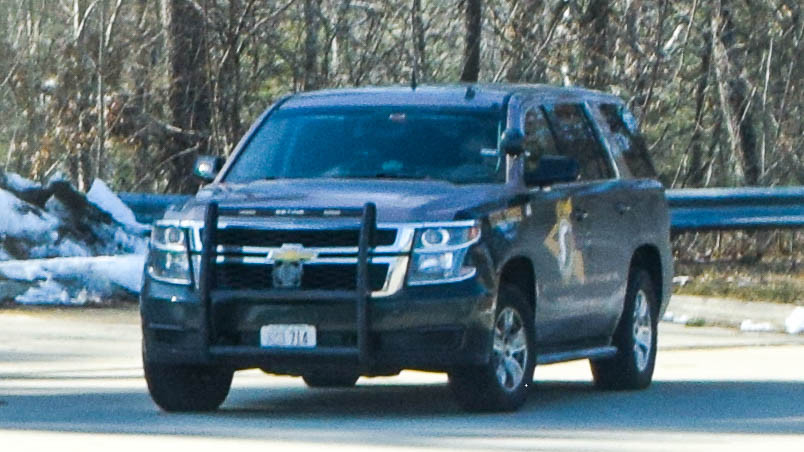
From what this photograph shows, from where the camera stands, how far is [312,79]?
24656mm

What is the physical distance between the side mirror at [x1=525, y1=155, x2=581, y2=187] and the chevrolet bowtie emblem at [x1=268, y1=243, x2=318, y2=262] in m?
1.44

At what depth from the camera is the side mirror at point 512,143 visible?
36.9 feet

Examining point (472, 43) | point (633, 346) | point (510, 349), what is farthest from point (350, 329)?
point (472, 43)

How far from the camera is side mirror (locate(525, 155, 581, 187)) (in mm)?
11258

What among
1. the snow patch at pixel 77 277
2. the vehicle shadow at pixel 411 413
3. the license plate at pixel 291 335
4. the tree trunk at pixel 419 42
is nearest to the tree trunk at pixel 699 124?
the tree trunk at pixel 419 42

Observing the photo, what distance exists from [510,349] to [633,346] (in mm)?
1925

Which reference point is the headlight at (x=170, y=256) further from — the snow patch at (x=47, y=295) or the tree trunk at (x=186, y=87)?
the tree trunk at (x=186, y=87)

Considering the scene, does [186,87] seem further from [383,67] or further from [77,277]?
[77,277]

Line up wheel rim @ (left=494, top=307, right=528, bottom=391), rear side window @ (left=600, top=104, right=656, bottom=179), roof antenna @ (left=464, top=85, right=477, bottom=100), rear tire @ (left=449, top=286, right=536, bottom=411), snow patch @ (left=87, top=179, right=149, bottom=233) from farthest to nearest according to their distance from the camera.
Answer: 1. snow patch @ (left=87, top=179, right=149, bottom=233)
2. rear side window @ (left=600, top=104, right=656, bottom=179)
3. roof antenna @ (left=464, top=85, right=477, bottom=100)
4. wheel rim @ (left=494, top=307, right=528, bottom=391)
5. rear tire @ (left=449, top=286, right=536, bottom=411)

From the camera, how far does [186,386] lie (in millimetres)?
11031

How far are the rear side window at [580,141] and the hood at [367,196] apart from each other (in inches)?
47.8

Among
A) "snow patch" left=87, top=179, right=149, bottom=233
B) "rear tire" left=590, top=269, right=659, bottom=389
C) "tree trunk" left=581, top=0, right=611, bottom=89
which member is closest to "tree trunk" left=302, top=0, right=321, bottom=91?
"tree trunk" left=581, top=0, right=611, bottom=89

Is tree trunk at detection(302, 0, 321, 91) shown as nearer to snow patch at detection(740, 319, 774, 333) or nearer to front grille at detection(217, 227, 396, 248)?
snow patch at detection(740, 319, 774, 333)

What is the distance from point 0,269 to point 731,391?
24.0ft
